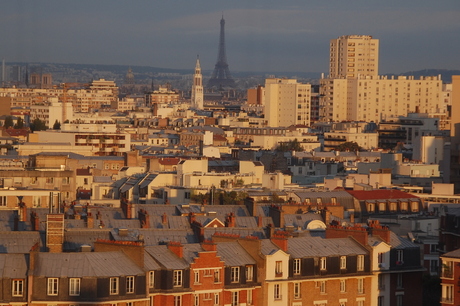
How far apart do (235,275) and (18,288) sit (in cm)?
Result: 627

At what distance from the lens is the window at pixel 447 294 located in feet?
136

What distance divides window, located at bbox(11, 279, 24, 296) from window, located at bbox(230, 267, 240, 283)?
597cm

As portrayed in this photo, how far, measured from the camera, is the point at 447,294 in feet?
137

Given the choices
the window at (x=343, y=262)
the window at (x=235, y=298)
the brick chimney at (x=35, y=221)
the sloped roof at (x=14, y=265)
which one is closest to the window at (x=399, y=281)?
the window at (x=343, y=262)

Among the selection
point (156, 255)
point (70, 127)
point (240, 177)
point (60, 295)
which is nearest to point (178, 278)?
point (156, 255)

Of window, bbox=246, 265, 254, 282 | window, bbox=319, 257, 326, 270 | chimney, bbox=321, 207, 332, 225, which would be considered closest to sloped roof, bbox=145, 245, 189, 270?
window, bbox=246, 265, 254, 282

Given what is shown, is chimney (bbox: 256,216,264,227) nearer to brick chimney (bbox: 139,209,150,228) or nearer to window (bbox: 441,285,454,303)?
brick chimney (bbox: 139,209,150,228)

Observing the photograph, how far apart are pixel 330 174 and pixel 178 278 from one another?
63.3m

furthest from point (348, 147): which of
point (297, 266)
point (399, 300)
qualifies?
point (297, 266)

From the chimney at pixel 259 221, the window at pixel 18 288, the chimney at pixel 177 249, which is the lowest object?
the window at pixel 18 288

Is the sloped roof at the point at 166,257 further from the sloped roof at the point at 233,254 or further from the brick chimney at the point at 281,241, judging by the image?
the brick chimney at the point at 281,241

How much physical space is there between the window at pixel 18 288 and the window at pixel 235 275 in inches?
235

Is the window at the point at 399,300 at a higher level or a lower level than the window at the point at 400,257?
lower

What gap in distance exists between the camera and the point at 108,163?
344 feet
